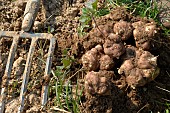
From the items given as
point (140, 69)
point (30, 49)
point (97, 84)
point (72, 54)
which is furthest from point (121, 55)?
point (30, 49)

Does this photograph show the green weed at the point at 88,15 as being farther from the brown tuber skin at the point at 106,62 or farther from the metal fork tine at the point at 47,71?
the brown tuber skin at the point at 106,62

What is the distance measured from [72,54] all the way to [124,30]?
43 centimetres

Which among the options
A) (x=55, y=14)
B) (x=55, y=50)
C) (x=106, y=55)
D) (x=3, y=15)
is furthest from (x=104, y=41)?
(x=3, y=15)

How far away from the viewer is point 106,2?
2.71m

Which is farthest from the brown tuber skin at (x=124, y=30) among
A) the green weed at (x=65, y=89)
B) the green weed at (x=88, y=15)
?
the green weed at (x=65, y=89)

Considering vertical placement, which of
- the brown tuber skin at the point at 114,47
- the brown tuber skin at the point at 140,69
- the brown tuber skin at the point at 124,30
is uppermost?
the brown tuber skin at the point at 124,30

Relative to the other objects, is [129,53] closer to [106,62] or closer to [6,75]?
[106,62]

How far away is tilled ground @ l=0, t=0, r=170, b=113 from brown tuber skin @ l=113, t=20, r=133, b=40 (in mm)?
106

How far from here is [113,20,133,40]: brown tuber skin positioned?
2287mm

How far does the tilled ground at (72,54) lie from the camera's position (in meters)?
2.20

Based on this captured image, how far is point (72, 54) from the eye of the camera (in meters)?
2.46

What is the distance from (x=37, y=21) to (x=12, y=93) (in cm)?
63

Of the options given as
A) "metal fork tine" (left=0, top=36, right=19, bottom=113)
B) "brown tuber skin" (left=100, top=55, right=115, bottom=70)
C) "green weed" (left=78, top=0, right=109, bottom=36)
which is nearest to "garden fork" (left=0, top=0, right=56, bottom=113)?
"metal fork tine" (left=0, top=36, right=19, bottom=113)

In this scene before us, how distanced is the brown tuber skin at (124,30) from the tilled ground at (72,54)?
0.35 ft
